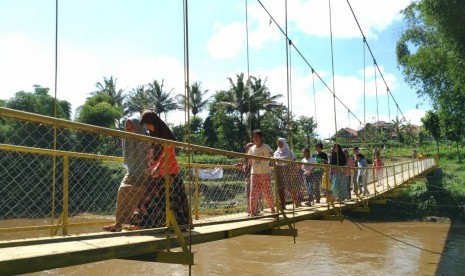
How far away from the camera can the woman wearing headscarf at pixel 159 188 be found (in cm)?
259

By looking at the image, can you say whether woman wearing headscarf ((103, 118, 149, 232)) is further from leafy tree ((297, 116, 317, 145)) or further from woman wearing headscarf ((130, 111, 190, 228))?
leafy tree ((297, 116, 317, 145))

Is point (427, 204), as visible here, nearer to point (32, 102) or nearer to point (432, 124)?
point (432, 124)

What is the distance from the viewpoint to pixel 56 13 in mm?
2791

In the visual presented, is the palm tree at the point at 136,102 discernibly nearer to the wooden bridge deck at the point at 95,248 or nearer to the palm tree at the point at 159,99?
the palm tree at the point at 159,99

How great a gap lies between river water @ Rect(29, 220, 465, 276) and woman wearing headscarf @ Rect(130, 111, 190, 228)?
5.77 metres

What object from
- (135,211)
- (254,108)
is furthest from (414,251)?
(254,108)

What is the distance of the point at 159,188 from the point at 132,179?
0.58 ft

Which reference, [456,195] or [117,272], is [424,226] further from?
[117,272]

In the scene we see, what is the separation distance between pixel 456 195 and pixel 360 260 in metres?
6.73

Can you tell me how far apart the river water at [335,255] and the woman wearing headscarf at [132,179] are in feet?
18.9

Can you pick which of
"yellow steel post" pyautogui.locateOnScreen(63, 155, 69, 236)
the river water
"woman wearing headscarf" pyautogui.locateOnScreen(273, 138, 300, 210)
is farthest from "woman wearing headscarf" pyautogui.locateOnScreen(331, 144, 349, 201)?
"yellow steel post" pyautogui.locateOnScreen(63, 155, 69, 236)

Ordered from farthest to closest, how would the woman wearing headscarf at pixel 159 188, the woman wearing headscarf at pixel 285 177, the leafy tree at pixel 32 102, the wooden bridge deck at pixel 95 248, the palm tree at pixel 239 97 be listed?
1. the palm tree at pixel 239 97
2. the leafy tree at pixel 32 102
3. the woman wearing headscarf at pixel 285 177
4. the woman wearing headscarf at pixel 159 188
5. the wooden bridge deck at pixel 95 248

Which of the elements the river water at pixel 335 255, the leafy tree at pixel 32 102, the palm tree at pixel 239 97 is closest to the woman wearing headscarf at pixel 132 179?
the river water at pixel 335 255

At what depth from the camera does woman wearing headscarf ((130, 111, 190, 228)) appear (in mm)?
2592
